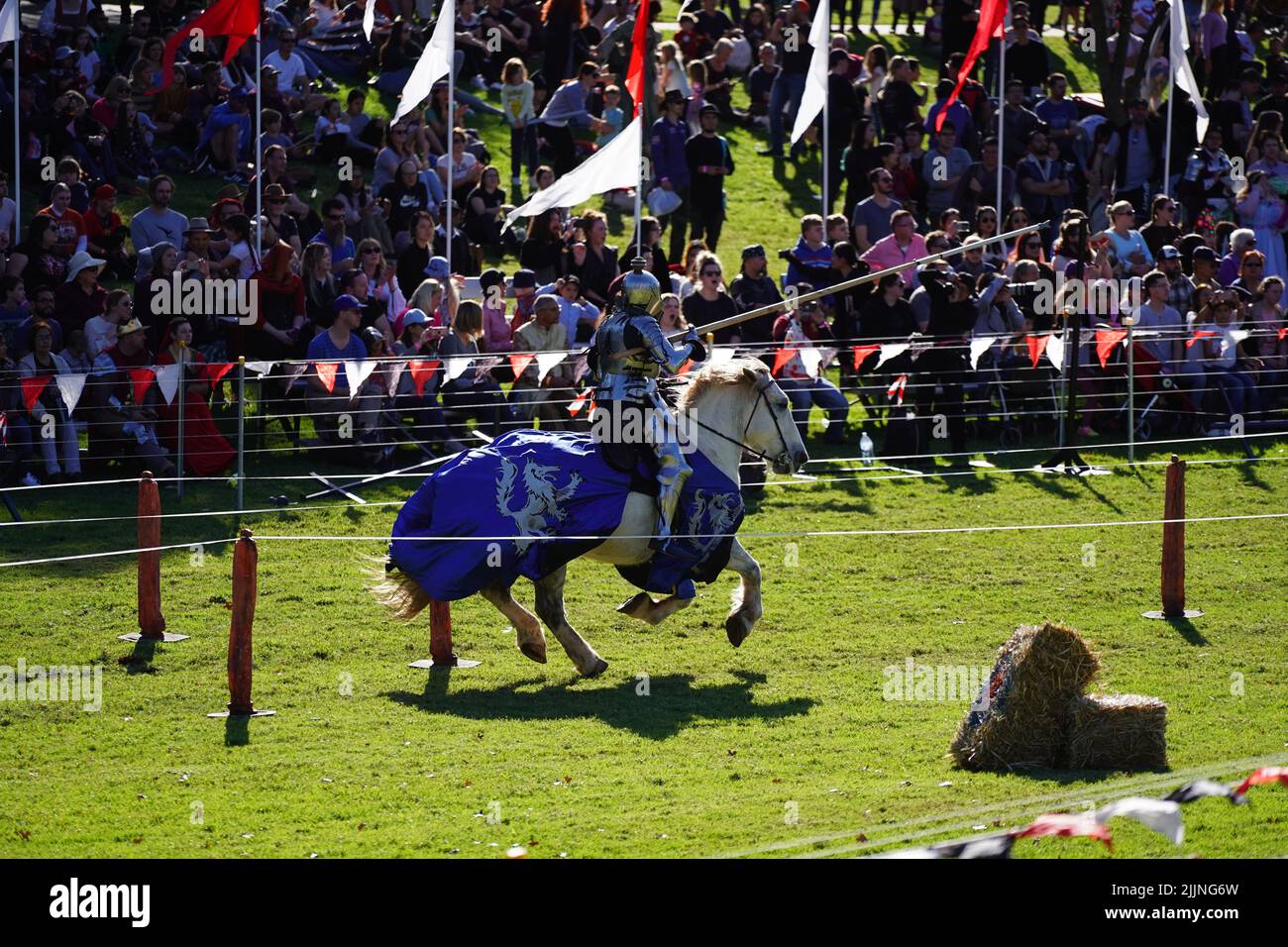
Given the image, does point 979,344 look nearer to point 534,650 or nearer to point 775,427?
point 775,427

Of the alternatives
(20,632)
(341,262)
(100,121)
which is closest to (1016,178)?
(341,262)

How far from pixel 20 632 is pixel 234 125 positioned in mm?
→ 11298

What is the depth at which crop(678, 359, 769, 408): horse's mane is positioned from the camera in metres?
15.2

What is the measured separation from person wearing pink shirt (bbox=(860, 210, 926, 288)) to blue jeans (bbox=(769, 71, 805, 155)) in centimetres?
639

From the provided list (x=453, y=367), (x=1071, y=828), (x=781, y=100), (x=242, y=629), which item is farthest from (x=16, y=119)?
(x=1071, y=828)

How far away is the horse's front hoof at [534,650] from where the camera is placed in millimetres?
14375

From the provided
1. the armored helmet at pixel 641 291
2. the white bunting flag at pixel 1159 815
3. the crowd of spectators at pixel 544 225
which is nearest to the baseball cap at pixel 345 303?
the crowd of spectators at pixel 544 225

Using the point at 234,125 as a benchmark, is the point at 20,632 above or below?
below

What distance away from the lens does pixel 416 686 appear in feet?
46.6

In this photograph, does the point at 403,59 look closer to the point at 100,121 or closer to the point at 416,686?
the point at 100,121

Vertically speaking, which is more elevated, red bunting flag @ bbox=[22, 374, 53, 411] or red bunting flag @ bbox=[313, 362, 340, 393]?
red bunting flag @ bbox=[313, 362, 340, 393]

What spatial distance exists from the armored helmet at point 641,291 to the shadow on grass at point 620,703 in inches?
107

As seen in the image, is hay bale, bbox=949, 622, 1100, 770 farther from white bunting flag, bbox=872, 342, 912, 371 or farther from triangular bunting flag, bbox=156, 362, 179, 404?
triangular bunting flag, bbox=156, 362, 179, 404

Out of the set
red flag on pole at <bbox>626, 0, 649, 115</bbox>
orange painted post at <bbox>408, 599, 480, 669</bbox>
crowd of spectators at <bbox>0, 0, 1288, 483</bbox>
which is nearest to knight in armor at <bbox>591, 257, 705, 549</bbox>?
orange painted post at <bbox>408, 599, 480, 669</bbox>
